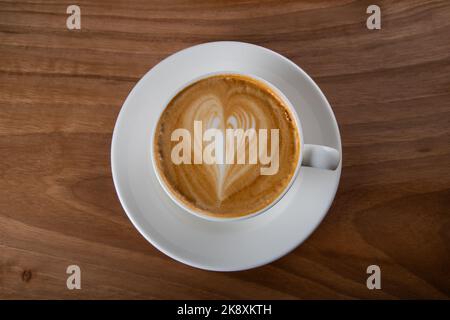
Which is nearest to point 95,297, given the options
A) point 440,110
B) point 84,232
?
point 84,232

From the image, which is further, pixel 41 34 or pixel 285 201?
pixel 41 34

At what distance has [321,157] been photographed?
0.72 m

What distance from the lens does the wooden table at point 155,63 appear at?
0.87 meters

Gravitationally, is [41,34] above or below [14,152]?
above

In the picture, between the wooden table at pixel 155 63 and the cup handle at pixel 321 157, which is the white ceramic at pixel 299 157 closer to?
the cup handle at pixel 321 157

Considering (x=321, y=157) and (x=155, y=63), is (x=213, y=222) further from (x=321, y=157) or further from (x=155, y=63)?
(x=155, y=63)

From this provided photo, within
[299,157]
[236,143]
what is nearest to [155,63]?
[236,143]

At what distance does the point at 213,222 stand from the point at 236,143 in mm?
154

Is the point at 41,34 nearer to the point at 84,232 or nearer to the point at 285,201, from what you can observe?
the point at 84,232

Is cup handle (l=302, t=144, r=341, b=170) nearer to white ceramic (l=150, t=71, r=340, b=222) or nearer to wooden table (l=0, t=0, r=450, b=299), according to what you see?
white ceramic (l=150, t=71, r=340, b=222)

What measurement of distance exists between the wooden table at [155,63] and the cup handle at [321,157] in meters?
0.18
